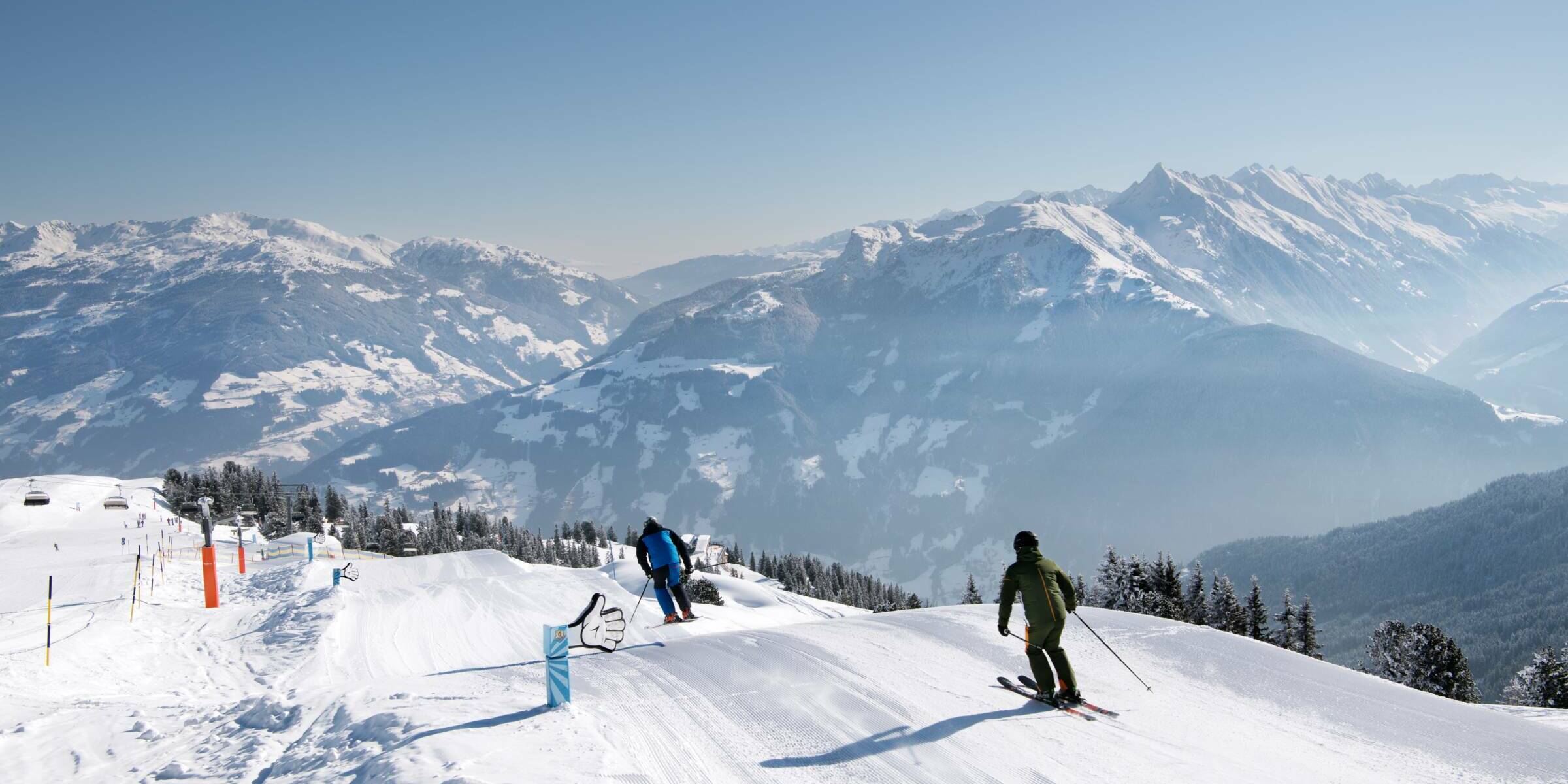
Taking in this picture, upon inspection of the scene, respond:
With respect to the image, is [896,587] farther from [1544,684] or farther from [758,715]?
[758,715]

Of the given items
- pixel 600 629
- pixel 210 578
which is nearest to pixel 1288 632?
pixel 600 629

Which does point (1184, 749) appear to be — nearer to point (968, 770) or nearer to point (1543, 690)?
point (968, 770)

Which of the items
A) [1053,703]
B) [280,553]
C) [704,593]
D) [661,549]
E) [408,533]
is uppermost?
[661,549]

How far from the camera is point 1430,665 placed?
150ft

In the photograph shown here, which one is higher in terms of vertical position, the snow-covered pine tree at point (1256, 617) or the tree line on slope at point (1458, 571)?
the snow-covered pine tree at point (1256, 617)

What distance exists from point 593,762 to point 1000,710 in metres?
5.47

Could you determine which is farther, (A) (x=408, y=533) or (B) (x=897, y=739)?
(A) (x=408, y=533)

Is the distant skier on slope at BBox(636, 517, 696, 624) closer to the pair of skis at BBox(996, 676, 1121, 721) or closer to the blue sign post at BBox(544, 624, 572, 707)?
the blue sign post at BBox(544, 624, 572, 707)

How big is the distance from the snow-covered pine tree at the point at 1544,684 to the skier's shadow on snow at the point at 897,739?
129 ft

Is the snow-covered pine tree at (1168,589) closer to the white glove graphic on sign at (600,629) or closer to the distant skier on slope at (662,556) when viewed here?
the distant skier on slope at (662,556)

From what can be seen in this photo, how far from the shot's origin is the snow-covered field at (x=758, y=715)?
29.8ft

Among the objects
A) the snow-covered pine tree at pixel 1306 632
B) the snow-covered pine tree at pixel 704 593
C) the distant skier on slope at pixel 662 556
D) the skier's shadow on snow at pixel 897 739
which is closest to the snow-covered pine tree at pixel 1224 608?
the snow-covered pine tree at pixel 1306 632

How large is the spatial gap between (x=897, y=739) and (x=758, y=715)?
1.98m

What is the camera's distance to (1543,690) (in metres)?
39.4
